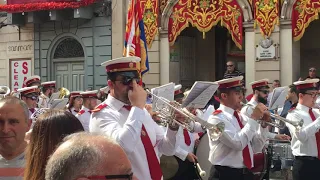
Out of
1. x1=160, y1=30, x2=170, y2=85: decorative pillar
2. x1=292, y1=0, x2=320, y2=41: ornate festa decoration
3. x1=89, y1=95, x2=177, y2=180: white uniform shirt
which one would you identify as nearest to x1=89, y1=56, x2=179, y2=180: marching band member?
x1=89, y1=95, x2=177, y2=180: white uniform shirt

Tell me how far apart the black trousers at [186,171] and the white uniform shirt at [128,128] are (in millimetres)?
3243

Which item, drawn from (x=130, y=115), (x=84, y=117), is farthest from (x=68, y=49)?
(x=130, y=115)

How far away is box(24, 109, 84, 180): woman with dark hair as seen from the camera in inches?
123

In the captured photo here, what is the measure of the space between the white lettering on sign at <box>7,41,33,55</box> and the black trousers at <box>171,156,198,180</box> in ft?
47.2

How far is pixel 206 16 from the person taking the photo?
57.0ft

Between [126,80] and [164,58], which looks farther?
[164,58]

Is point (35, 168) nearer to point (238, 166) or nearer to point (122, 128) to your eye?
point (122, 128)

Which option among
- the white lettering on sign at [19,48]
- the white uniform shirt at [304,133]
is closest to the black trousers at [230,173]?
the white uniform shirt at [304,133]

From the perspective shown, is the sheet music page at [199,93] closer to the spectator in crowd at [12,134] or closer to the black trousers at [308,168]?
the black trousers at [308,168]

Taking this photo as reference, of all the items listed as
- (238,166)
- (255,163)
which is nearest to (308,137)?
(255,163)

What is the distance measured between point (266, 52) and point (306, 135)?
9166 millimetres

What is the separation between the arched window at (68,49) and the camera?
68.3 feet

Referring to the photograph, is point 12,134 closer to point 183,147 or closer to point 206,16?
point 183,147

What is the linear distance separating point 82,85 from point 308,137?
14.2 m
